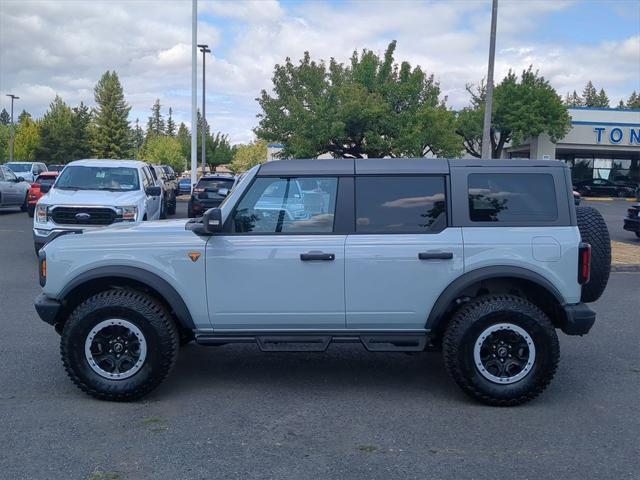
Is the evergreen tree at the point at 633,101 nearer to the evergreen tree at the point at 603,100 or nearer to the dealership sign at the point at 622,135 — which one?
the evergreen tree at the point at 603,100

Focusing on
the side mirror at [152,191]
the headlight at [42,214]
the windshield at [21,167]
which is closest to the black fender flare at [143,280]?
the headlight at [42,214]

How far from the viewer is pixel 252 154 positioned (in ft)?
244

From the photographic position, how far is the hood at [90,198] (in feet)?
40.5

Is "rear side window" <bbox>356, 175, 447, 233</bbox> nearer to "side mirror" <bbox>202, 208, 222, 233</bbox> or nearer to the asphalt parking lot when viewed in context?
"side mirror" <bbox>202, 208, 222, 233</bbox>

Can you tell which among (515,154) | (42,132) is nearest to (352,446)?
(515,154)

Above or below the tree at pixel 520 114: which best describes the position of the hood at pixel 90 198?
below

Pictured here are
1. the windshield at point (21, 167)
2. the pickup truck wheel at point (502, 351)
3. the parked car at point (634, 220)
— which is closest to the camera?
the pickup truck wheel at point (502, 351)

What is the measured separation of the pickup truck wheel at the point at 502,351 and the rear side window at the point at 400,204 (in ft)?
2.69

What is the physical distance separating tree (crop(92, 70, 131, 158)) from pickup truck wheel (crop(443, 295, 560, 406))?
2812 inches

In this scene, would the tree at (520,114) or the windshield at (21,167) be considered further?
the tree at (520,114)

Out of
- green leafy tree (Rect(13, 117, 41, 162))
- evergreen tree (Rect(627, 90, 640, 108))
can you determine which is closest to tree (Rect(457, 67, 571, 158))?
green leafy tree (Rect(13, 117, 41, 162))

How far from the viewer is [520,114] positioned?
4456 centimetres

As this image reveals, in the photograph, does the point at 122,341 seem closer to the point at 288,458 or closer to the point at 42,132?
the point at 288,458

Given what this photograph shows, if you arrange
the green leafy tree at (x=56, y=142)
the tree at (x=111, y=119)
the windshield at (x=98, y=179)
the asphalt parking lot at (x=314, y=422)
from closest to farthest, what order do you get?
the asphalt parking lot at (x=314, y=422)
the windshield at (x=98, y=179)
the green leafy tree at (x=56, y=142)
the tree at (x=111, y=119)
